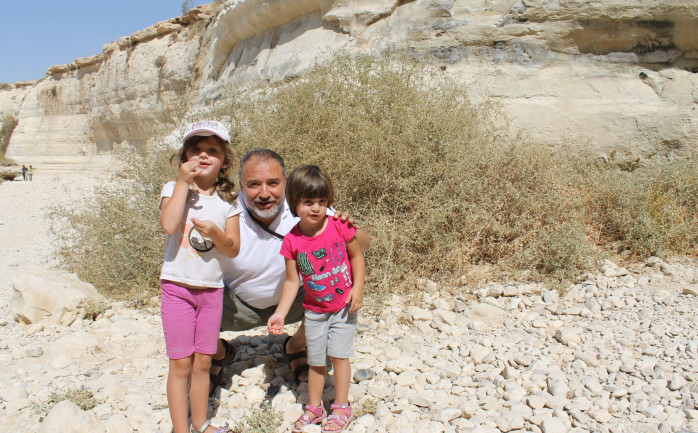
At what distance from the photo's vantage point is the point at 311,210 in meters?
1.97

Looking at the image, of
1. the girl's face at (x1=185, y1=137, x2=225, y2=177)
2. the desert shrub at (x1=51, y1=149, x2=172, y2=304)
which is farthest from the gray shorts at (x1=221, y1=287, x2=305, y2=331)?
the desert shrub at (x1=51, y1=149, x2=172, y2=304)

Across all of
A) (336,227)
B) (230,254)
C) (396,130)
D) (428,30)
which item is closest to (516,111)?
(428,30)

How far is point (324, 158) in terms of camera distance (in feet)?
13.6

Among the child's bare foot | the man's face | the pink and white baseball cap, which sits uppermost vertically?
the pink and white baseball cap

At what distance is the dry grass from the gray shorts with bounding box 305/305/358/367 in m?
1.30

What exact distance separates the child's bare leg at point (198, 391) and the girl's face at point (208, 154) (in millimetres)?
749

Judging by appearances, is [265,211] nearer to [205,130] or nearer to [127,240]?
[205,130]

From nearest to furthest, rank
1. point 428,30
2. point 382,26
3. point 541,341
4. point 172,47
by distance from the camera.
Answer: point 541,341 < point 428,30 < point 382,26 < point 172,47

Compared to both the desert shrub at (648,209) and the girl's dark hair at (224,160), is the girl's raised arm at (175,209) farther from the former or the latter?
the desert shrub at (648,209)

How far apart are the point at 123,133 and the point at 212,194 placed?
16.3 meters

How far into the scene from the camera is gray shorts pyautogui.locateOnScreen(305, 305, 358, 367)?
2035mm

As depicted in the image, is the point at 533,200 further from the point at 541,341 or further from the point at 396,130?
the point at 541,341

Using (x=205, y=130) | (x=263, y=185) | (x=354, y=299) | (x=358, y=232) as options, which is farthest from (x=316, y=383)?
(x=205, y=130)

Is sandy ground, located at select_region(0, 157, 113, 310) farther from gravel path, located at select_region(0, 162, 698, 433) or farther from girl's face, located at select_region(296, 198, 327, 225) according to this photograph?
girl's face, located at select_region(296, 198, 327, 225)
